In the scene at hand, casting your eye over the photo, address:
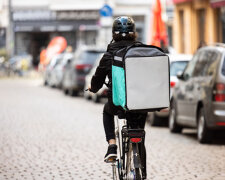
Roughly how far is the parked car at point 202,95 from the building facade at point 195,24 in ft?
55.8

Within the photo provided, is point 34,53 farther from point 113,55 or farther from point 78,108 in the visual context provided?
point 113,55

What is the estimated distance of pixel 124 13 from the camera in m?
67.2

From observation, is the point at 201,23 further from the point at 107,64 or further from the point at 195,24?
the point at 107,64

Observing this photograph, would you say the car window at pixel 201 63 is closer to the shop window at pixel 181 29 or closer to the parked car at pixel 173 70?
the parked car at pixel 173 70

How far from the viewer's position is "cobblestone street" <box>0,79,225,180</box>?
10039 millimetres

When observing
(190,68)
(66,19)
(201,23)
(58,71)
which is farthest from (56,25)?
(190,68)

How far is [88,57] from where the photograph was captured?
28.7 m

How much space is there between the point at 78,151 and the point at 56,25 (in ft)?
184

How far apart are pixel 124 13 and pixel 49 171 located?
57412 millimetres

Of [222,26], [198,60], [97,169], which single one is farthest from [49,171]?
[222,26]

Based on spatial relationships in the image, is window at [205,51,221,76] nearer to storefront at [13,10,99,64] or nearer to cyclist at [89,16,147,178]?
cyclist at [89,16,147,178]

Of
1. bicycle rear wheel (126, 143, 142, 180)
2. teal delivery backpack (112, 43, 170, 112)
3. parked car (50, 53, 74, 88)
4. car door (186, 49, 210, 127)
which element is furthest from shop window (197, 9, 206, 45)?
teal delivery backpack (112, 43, 170, 112)

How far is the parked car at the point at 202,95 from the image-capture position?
13.3 m

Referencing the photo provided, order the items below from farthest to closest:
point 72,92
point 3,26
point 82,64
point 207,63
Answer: point 3,26 < point 72,92 < point 82,64 < point 207,63
